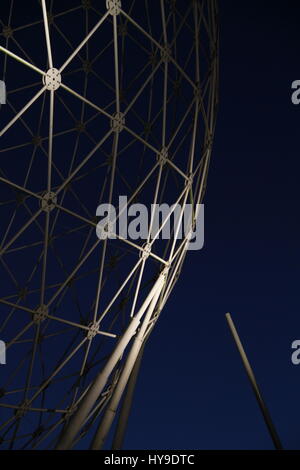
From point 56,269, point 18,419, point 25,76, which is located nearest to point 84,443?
point 56,269

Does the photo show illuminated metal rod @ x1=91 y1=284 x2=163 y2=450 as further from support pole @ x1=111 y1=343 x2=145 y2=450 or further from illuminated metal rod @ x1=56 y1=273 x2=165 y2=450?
illuminated metal rod @ x1=56 y1=273 x2=165 y2=450

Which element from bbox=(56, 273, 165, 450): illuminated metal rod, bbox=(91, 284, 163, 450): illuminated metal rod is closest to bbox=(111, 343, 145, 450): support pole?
bbox=(91, 284, 163, 450): illuminated metal rod

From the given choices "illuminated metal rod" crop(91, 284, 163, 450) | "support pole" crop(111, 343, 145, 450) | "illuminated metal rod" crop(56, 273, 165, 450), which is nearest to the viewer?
"illuminated metal rod" crop(56, 273, 165, 450)

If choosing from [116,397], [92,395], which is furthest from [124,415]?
[92,395]

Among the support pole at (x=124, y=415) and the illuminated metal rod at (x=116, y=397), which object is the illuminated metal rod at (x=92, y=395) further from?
the support pole at (x=124, y=415)

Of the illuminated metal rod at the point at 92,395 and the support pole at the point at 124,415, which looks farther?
the support pole at the point at 124,415

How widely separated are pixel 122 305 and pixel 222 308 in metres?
17.0

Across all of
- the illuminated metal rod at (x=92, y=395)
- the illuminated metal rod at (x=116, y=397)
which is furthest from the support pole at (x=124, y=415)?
the illuminated metal rod at (x=92, y=395)

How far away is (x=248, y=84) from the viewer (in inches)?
1315

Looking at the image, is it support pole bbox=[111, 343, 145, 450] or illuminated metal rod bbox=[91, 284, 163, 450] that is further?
support pole bbox=[111, 343, 145, 450]

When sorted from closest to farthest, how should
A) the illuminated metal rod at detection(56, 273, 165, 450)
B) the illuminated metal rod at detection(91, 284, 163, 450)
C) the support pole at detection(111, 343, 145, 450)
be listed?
the illuminated metal rod at detection(56, 273, 165, 450)
the illuminated metal rod at detection(91, 284, 163, 450)
the support pole at detection(111, 343, 145, 450)

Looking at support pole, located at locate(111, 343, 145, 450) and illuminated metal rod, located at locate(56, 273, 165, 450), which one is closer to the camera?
illuminated metal rod, located at locate(56, 273, 165, 450)
